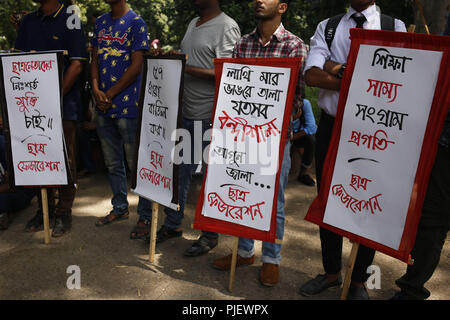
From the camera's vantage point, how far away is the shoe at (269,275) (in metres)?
3.03

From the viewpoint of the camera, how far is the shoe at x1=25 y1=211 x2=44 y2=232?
3888 mm

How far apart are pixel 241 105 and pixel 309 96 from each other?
24.1 feet

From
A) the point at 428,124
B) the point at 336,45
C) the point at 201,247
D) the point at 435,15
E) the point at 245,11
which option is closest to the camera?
the point at 428,124

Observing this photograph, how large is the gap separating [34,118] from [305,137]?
3.47 m

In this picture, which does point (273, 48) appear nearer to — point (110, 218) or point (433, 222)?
point (433, 222)

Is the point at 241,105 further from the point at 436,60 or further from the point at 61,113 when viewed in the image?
the point at 61,113

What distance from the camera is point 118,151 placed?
3.93 metres

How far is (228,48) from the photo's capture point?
3.24 m

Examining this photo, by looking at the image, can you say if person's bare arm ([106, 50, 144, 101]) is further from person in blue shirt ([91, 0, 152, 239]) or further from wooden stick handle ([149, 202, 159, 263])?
wooden stick handle ([149, 202, 159, 263])

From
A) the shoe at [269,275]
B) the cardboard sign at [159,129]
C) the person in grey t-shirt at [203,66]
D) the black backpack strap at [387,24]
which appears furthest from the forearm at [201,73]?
the shoe at [269,275]

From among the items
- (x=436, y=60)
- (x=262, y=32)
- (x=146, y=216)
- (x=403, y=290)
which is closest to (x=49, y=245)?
(x=146, y=216)

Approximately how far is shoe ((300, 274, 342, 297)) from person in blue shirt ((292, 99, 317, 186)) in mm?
2545

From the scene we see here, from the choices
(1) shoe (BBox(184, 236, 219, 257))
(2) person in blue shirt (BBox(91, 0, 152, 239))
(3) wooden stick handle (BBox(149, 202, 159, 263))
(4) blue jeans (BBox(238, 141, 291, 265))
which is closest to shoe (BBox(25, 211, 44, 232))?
(2) person in blue shirt (BBox(91, 0, 152, 239))

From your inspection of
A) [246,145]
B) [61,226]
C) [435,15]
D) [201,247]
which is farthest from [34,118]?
[435,15]
